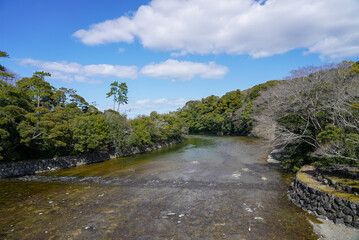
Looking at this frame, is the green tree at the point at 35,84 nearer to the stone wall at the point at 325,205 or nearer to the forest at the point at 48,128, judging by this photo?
the forest at the point at 48,128

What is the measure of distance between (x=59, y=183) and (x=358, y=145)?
20.6 metres

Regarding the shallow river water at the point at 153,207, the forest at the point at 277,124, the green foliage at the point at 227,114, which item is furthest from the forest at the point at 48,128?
the green foliage at the point at 227,114

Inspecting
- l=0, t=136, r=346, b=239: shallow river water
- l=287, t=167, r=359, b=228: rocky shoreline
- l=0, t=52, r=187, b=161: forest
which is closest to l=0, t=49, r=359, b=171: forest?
l=0, t=52, r=187, b=161: forest

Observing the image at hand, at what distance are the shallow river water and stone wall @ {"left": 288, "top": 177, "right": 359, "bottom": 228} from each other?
1.80ft

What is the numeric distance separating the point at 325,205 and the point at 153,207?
28.3 ft

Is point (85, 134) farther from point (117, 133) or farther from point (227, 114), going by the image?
point (227, 114)

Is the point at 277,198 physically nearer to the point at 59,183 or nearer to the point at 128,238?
the point at 128,238

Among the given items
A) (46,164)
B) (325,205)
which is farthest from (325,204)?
(46,164)

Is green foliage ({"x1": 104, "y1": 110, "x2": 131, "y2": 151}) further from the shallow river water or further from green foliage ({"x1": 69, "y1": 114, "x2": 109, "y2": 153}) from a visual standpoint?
the shallow river water

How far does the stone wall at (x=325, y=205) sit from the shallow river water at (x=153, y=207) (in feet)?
1.80

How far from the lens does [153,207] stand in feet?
34.9

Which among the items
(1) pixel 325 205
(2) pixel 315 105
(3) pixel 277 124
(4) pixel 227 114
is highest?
(4) pixel 227 114

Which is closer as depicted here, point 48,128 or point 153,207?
point 153,207

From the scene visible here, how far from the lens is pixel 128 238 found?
25.4 ft
